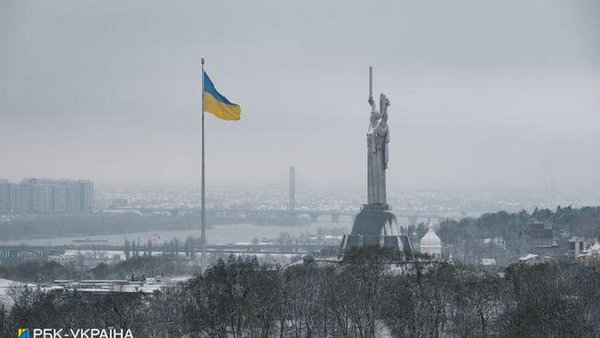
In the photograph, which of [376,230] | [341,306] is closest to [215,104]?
[341,306]

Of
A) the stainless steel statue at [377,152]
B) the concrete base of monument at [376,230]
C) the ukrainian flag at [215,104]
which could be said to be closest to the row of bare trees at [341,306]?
the ukrainian flag at [215,104]

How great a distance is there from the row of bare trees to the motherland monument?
11.6m

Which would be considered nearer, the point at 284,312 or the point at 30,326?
the point at 30,326

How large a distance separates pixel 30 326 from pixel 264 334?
7035 mm

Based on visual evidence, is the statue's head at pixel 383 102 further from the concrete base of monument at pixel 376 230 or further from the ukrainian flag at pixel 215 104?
the ukrainian flag at pixel 215 104

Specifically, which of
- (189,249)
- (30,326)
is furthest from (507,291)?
(189,249)

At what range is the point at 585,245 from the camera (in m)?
124

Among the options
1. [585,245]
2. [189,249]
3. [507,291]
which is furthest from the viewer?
[189,249]

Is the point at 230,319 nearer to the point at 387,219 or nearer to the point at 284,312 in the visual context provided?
the point at 284,312

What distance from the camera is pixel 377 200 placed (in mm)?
83562

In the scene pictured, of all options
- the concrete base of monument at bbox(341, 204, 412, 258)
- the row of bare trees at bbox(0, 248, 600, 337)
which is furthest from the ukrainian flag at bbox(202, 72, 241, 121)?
the concrete base of monument at bbox(341, 204, 412, 258)

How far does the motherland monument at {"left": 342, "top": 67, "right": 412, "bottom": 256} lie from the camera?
82.0m

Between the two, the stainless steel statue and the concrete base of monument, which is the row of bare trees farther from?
→ the stainless steel statue

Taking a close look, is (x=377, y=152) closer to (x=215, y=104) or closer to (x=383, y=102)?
(x=383, y=102)
